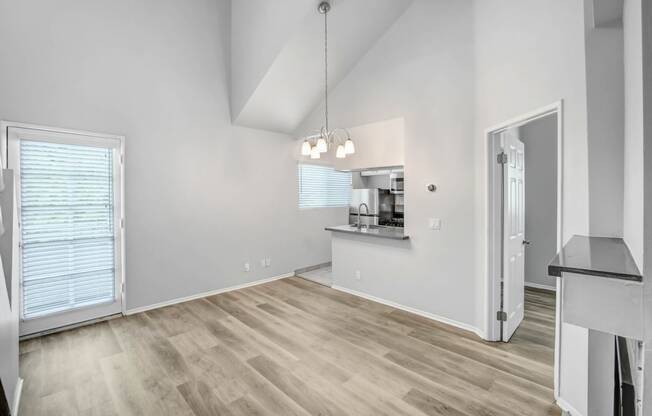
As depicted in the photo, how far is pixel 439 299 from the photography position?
3.44 meters

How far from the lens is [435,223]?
11.3 ft

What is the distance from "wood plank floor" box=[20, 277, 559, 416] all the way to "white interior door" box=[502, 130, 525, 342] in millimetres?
225

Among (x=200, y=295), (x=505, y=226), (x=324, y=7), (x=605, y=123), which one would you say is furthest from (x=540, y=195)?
(x=200, y=295)

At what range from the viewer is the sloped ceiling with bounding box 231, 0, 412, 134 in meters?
3.54

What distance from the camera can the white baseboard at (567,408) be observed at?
190 cm

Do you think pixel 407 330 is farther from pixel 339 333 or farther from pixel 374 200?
pixel 374 200

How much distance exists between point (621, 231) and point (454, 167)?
70.7 inches

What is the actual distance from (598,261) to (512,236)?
7.70 ft

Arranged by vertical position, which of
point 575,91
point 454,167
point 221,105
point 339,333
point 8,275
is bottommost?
point 339,333

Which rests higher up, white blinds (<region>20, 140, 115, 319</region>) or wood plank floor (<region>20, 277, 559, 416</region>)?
white blinds (<region>20, 140, 115, 319</region>)

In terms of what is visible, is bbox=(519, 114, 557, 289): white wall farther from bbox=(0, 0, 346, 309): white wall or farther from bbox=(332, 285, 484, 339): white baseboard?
bbox=(0, 0, 346, 309): white wall

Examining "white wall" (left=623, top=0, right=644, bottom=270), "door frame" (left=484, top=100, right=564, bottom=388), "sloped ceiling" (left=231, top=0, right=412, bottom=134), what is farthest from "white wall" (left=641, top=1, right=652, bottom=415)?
"sloped ceiling" (left=231, top=0, right=412, bottom=134)

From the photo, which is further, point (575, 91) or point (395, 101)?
point (395, 101)

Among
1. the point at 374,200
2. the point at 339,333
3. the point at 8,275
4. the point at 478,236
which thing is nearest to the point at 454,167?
the point at 478,236
